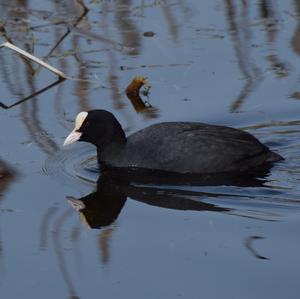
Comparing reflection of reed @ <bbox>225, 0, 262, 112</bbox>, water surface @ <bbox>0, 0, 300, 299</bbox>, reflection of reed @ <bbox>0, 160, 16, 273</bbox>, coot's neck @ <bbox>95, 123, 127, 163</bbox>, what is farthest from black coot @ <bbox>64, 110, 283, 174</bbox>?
reflection of reed @ <bbox>225, 0, 262, 112</bbox>

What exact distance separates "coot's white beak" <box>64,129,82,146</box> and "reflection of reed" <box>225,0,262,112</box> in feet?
4.13

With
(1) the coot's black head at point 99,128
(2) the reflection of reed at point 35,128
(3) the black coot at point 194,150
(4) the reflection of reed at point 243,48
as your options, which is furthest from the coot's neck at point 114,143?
(4) the reflection of reed at point 243,48

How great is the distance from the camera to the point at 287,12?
10055 mm

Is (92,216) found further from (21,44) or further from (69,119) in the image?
(21,44)

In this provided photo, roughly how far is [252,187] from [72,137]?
4.30ft

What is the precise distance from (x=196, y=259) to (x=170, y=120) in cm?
251

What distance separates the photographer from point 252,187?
667 cm

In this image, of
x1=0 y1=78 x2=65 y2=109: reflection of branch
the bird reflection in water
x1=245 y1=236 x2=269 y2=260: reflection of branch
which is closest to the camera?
x1=245 y1=236 x2=269 y2=260: reflection of branch

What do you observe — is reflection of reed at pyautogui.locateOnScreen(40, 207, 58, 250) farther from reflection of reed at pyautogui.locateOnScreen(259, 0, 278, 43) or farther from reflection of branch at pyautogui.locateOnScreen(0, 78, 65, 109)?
reflection of reed at pyautogui.locateOnScreen(259, 0, 278, 43)

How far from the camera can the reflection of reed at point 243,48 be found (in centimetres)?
813

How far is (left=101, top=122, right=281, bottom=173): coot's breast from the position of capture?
7.03m

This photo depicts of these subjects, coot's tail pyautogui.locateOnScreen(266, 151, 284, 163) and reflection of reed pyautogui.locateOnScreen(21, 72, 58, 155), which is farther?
reflection of reed pyautogui.locateOnScreen(21, 72, 58, 155)

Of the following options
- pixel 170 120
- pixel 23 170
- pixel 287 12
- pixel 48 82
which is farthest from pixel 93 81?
pixel 287 12

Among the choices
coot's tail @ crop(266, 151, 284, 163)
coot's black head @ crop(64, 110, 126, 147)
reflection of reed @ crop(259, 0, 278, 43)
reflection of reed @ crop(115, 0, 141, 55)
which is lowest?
reflection of reed @ crop(259, 0, 278, 43)
